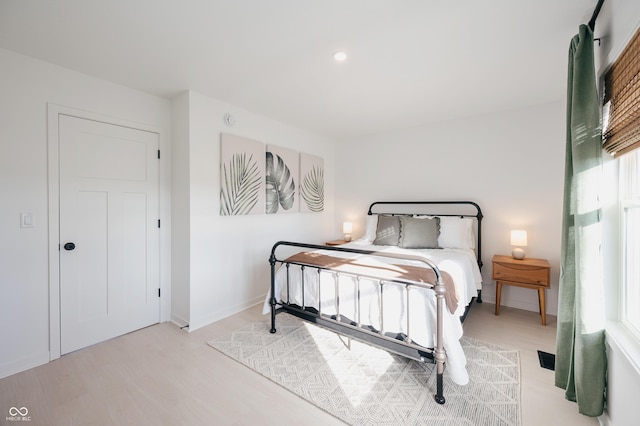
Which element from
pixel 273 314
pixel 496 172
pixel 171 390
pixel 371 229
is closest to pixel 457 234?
pixel 496 172

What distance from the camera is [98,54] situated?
2.15m

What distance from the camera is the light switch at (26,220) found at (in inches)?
85.4

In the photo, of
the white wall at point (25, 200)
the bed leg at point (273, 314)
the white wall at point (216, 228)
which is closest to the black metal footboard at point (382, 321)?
the bed leg at point (273, 314)

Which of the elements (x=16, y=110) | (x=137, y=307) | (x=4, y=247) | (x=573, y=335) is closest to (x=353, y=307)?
(x=573, y=335)

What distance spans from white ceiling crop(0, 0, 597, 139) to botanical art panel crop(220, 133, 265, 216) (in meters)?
0.54

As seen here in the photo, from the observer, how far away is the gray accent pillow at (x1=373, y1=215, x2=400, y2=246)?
11.5 feet

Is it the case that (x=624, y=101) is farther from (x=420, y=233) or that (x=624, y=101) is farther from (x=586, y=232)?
(x=420, y=233)

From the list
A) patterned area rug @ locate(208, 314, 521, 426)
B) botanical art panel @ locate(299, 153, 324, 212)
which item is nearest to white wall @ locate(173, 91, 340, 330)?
botanical art panel @ locate(299, 153, 324, 212)

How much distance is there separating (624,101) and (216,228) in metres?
3.25

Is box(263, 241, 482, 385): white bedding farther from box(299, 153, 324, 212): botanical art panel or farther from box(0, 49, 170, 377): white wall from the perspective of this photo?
box(0, 49, 170, 377): white wall

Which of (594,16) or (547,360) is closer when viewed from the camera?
(594,16)

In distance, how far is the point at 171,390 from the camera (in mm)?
1915

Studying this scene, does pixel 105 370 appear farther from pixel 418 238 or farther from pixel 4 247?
pixel 418 238

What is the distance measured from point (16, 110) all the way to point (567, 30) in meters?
4.08
